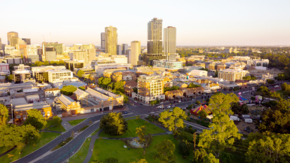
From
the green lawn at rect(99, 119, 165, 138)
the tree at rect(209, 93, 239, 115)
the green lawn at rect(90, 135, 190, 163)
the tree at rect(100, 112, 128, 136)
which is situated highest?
the tree at rect(209, 93, 239, 115)

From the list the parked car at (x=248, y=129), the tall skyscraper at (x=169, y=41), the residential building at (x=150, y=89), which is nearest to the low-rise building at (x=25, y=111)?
the residential building at (x=150, y=89)

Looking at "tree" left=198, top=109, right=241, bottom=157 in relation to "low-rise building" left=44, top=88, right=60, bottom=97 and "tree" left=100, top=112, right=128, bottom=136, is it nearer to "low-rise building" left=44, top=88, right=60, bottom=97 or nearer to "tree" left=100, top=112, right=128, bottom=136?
Answer: "tree" left=100, top=112, right=128, bottom=136

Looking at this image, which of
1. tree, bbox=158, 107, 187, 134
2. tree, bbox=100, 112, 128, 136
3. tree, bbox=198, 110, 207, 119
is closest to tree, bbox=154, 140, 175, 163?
tree, bbox=158, 107, 187, 134

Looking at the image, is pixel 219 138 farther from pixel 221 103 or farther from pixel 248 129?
pixel 221 103

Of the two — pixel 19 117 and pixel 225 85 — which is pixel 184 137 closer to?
pixel 19 117

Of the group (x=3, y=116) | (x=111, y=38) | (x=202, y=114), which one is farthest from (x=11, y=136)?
(x=111, y=38)

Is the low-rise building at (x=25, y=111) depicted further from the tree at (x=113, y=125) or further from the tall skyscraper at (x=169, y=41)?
the tall skyscraper at (x=169, y=41)
